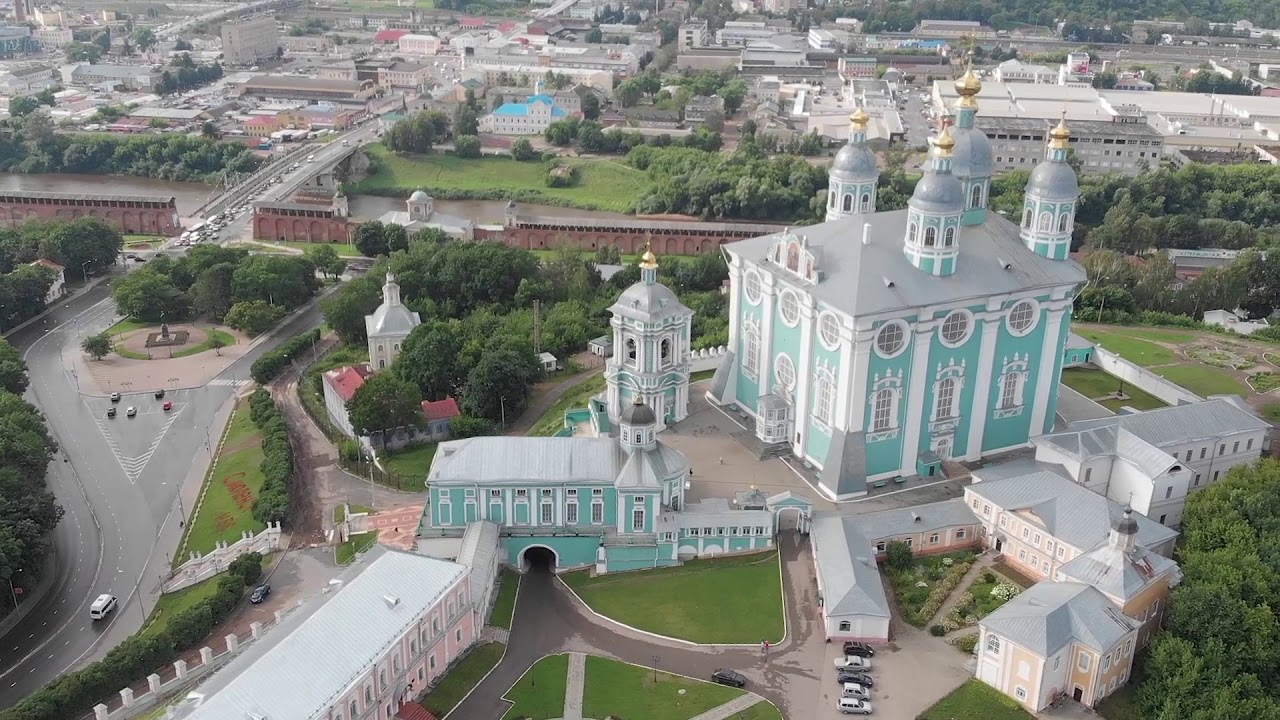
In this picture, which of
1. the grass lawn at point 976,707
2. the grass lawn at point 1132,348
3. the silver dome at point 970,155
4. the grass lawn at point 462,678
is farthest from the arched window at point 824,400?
the grass lawn at point 1132,348

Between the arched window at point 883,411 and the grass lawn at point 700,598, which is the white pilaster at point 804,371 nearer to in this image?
the arched window at point 883,411

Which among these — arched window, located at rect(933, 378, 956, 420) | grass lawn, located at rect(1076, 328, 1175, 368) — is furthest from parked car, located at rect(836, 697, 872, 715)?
grass lawn, located at rect(1076, 328, 1175, 368)

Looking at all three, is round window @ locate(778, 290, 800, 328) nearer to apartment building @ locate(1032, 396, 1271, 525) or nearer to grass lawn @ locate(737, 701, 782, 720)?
apartment building @ locate(1032, 396, 1271, 525)

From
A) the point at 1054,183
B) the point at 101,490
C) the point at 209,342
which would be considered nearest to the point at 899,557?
the point at 1054,183

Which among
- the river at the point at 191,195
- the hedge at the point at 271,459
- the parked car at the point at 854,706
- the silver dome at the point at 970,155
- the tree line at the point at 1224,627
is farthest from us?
the river at the point at 191,195

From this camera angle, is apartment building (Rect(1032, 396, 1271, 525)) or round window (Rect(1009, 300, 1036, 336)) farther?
round window (Rect(1009, 300, 1036, 336))
